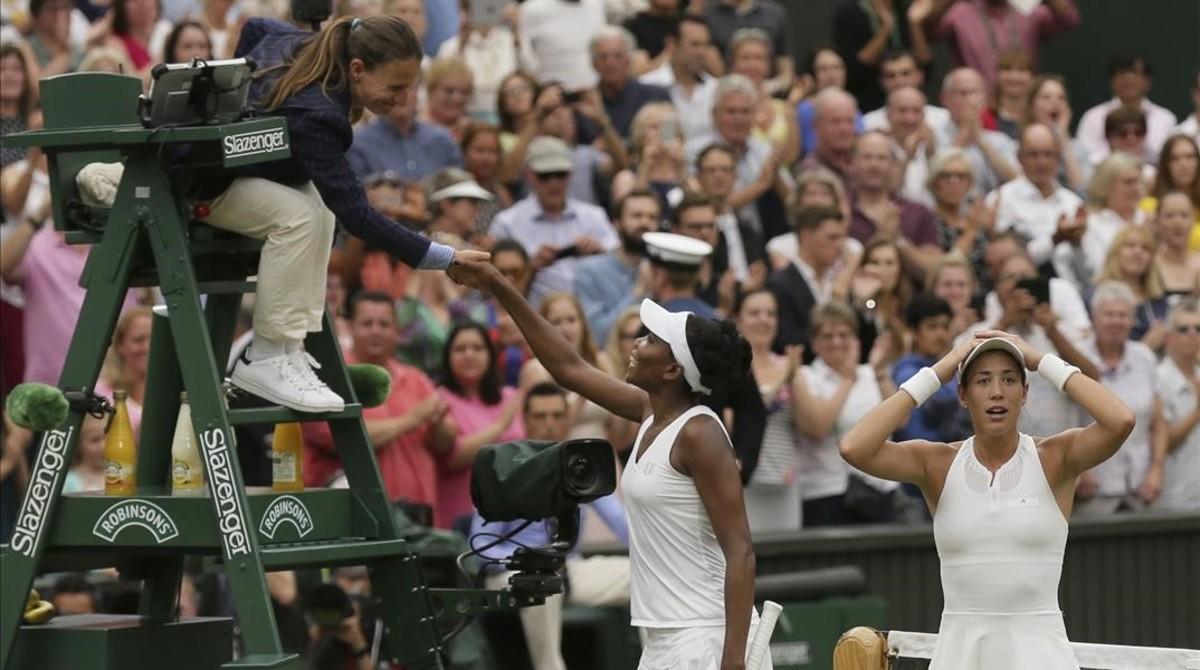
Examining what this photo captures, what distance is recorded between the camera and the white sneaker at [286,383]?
25.5 ft

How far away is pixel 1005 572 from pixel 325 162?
8.06ft

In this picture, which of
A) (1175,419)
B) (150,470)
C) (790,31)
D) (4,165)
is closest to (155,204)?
(150,470)

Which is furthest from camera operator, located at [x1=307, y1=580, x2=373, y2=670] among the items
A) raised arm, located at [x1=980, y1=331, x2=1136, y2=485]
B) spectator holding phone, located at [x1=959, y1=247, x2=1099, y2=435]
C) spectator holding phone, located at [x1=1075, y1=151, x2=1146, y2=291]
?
spectator holding phone, located at [x1=1075, y1=151, x2=1146, y2=291]

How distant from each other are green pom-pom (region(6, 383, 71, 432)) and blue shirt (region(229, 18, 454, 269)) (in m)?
0.91

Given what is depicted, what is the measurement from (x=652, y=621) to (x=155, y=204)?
2.03 m

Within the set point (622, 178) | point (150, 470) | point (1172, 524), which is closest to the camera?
point (150, 470)

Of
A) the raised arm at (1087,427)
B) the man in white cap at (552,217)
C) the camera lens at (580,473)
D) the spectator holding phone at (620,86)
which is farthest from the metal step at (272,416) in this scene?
the spectator holding phone at (620,86)

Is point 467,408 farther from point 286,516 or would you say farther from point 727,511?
point 727,511

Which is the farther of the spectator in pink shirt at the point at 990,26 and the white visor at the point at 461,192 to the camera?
the spectator in pink shirt at the point at 990,26

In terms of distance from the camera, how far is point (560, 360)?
820cm

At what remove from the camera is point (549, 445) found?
25.9 ft

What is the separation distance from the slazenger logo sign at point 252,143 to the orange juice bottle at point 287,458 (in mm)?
1108

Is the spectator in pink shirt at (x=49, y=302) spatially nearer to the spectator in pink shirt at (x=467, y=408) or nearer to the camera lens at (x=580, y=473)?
the spectator in pink shirt at (x=467, y=408)

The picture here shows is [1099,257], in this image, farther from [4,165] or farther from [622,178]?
[4,165]
